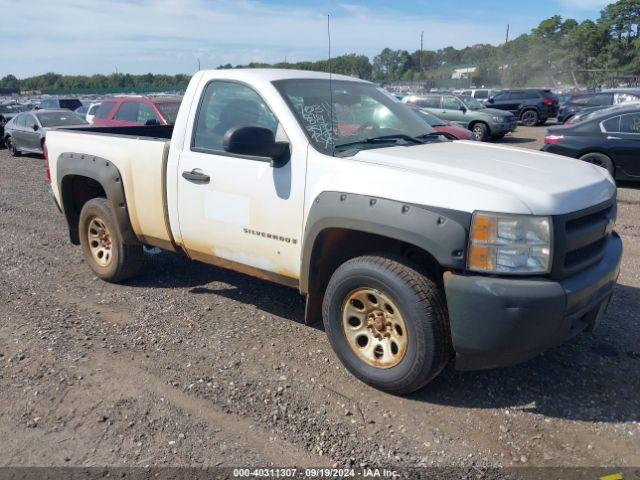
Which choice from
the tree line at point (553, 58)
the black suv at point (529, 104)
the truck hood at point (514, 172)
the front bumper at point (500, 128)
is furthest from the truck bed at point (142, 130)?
the tree line at point (553, 58)

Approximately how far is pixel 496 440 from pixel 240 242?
6.94ft

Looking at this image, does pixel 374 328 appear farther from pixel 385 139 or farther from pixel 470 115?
pixel 470 115

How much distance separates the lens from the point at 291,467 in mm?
2928

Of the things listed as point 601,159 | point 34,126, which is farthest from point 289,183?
point 34,126

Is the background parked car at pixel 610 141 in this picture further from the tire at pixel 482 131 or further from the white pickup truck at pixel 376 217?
the tire at pixel 482 131

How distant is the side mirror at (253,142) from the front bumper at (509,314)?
1372mm

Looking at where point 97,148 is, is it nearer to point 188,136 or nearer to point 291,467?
point 188,136

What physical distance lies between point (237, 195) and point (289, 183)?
1.56 ft

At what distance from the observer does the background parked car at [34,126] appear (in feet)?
53.7

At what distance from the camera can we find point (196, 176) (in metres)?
4.30

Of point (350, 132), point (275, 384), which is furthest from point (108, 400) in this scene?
point (350, 132)

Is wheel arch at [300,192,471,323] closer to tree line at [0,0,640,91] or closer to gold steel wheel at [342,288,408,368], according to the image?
gold steel wheel at [342,288,408,368]

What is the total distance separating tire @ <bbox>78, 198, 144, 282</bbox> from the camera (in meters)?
5.29

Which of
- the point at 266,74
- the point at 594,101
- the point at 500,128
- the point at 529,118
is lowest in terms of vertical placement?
the point at 529,118
